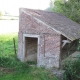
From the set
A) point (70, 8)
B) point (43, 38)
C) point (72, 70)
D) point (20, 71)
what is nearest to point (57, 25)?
point (43, 38)

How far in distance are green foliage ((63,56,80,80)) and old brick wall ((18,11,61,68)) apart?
89 centimetres

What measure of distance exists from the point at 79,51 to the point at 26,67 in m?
7.40

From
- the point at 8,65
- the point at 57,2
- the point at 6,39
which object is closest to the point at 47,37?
the point at 8,65

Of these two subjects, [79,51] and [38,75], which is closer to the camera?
[38,75]

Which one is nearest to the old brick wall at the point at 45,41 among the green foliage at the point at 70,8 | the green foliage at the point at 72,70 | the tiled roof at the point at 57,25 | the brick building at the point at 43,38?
the brick building at the point at 43,38

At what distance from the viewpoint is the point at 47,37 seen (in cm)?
1412

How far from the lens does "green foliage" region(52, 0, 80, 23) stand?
83.3 feet

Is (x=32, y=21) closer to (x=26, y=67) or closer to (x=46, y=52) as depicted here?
(x=46, y=52)

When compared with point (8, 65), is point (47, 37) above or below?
above

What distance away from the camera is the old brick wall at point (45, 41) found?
13914mm

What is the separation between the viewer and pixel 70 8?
89.9 ft

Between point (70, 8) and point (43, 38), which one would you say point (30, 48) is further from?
point (70, 8)

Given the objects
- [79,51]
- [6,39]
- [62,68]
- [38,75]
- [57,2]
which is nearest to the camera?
[38,75]

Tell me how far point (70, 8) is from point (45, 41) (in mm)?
14523
